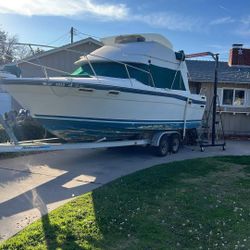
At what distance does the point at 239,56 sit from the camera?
1998 cm

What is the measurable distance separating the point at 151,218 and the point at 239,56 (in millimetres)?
16579

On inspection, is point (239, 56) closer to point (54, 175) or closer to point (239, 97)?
point (239, 97)

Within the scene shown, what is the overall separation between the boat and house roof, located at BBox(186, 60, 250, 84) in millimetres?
4270

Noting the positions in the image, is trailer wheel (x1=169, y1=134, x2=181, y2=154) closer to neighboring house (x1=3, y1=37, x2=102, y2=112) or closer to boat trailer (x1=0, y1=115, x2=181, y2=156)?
boat trailer (x1=0, y1=115, x2=181, y2=156)

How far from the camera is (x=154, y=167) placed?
9266 mm

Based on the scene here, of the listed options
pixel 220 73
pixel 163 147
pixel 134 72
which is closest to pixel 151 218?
pixel 134 72

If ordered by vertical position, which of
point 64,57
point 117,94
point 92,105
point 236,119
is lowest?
point 236,119

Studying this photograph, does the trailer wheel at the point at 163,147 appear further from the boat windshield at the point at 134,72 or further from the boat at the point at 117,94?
the boat windshield at the point at 134,72

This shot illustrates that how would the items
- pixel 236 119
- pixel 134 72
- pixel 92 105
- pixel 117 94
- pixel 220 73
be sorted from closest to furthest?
pixel 92 105, pixel 117 94, pixel 134 72, pixel 236 119, pixel 220 73

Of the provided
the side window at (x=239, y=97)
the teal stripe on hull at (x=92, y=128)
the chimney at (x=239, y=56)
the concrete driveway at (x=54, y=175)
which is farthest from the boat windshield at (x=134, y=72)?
the chimney at (x=239, y=56)

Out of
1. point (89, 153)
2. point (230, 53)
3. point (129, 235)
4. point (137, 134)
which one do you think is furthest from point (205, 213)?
point (230, 53)

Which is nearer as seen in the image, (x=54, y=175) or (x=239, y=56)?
(x=54, y=175)

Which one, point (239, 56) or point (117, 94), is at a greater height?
point (239, 56)

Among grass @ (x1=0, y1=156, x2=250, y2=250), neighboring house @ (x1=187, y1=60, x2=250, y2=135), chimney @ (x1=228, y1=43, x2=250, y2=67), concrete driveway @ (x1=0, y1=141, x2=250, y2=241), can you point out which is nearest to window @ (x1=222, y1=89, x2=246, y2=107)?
neighboring house @ (x1=187, y1=60, x2=250, y2=135)
